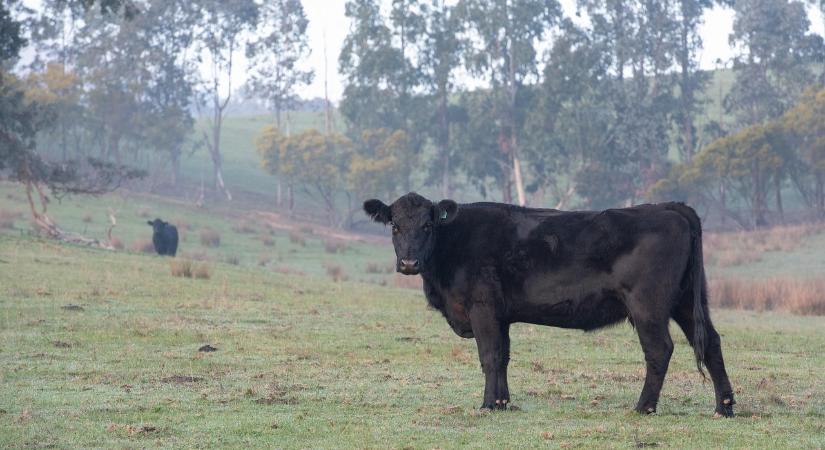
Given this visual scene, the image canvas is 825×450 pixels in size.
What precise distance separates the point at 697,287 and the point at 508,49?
6222cm

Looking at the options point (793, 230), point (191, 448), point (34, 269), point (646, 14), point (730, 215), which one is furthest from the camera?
point (646, 14)

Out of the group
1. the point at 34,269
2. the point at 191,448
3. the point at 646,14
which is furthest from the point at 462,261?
the point at 646,14

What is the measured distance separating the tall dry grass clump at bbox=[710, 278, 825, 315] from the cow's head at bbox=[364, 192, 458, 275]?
55.0ft

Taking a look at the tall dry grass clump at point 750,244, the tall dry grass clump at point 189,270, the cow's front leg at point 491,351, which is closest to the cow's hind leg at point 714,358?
the cow's front leg at point 491,351

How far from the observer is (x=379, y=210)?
460 inches

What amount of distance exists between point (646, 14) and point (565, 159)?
1171 centimetres

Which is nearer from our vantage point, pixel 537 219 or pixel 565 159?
pixel 537 219

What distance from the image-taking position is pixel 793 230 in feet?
170

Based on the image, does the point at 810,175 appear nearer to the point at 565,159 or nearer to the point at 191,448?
the point at 565,159

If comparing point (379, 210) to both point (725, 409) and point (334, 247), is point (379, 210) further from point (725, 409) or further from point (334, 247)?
point (334, 247)

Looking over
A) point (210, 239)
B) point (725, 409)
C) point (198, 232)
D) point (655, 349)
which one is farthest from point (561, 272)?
point (198, 232)

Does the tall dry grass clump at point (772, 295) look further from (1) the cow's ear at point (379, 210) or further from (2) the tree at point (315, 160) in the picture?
(2) the tree at point (315, 160)

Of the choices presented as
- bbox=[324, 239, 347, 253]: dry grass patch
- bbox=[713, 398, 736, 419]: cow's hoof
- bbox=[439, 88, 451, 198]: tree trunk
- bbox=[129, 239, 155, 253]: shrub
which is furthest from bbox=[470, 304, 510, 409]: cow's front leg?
bbox=[439, 88, 451, 198]: tree trunk

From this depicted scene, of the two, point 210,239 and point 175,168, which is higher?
point 175,168
